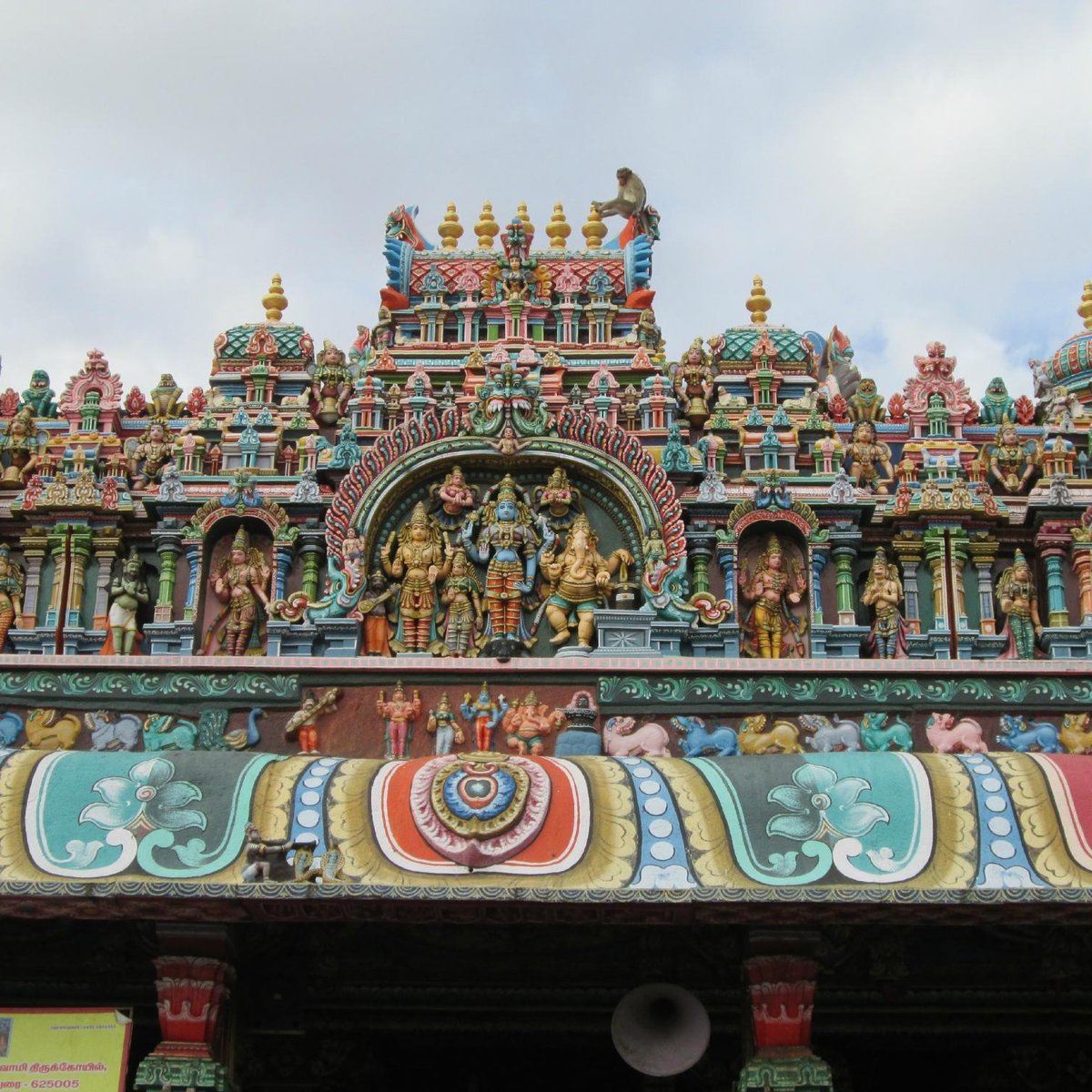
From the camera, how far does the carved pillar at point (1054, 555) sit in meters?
22.6

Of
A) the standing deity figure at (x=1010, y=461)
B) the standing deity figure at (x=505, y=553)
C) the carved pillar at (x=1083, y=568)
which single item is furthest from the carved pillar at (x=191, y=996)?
the standing deity figure at (x=1010, y=461)

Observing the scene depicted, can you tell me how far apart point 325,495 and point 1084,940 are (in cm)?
969

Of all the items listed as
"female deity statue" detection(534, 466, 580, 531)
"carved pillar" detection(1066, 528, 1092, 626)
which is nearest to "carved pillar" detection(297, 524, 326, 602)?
"female deity statue" detection(534, 466, 580, 531)

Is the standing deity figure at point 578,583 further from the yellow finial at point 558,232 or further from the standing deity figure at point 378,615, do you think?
the yellow finial at point 558,232

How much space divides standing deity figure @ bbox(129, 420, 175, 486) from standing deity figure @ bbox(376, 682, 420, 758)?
182 inches

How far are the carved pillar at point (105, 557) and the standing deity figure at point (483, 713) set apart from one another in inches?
177

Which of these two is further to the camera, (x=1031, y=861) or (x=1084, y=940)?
(x=1084, y=940)

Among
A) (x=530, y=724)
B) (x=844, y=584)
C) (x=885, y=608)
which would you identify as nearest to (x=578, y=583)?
(x=530, y=724)

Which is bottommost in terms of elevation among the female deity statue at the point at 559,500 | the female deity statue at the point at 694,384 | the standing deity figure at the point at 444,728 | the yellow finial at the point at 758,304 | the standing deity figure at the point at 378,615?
the standing deity figure at the point at 444,728

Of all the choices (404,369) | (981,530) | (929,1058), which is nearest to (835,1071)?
(929,1058)

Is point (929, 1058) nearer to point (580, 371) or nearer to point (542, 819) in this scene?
point (542, 819)

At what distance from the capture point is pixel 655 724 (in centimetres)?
2114

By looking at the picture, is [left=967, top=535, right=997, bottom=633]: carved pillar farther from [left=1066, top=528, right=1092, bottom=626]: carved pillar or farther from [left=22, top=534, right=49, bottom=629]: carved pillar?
[left=22, top=534, right=49, bottom=629]: carved pillar

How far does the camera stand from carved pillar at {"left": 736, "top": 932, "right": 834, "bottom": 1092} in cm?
1722
